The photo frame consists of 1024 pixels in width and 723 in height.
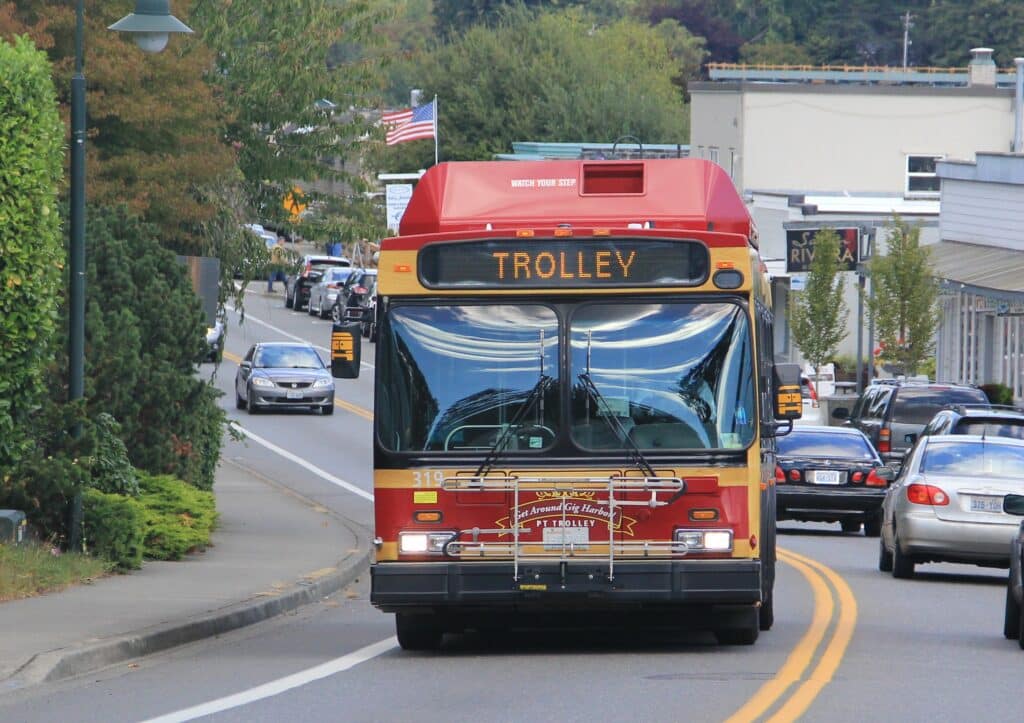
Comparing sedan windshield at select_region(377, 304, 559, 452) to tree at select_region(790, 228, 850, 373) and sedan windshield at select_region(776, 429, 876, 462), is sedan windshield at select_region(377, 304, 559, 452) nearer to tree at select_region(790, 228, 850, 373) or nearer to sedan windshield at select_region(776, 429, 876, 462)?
sedan windshield at select_region(776, 429, 876, 462)

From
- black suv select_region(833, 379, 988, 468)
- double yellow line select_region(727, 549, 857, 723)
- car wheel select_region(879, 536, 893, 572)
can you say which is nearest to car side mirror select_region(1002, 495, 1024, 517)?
double yellow line select_region(727, 549, 857, 723)

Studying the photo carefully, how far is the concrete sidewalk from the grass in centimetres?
17

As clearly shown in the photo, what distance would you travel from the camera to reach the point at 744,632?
1393 cm

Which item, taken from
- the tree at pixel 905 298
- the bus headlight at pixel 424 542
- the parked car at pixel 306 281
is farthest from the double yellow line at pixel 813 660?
the parked car at pixel 306 281

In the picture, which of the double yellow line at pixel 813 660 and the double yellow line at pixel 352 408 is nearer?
the double yellow line at pixel 813 660

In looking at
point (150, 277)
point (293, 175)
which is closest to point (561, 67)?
point (293, 175)

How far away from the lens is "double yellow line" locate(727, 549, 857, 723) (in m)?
10.8

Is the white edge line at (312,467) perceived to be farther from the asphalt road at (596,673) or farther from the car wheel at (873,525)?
the asphalt road at (596,673)

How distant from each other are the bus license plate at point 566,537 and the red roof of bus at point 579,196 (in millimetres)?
2385

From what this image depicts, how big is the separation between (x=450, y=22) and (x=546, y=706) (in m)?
115

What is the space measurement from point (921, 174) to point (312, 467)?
141 ft

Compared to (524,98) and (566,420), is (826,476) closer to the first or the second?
(566,420)

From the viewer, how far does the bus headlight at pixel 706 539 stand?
13.0 metres

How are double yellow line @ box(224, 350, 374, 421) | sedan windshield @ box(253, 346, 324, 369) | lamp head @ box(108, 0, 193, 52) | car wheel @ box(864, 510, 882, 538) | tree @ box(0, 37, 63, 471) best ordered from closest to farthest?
tree @ box(0, 37, 63, 471)
lamp head @ box(108, 0, 193, 52)
car wheel @ box(864, 510, 882, 538)
sedan windshield @ box(253, 346, 324, 369)
double yellow line @ box(224, 350, 374, 421)
